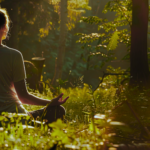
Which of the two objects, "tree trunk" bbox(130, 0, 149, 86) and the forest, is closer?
the forest

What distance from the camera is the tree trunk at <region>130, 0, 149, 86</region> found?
192 inches

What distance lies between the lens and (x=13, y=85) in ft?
7.88

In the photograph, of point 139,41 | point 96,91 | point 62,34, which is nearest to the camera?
point 139,41

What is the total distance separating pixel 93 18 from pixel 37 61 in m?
2.95

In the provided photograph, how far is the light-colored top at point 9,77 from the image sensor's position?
2.26 m

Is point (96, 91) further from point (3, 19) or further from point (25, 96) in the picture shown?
point (3, 19)

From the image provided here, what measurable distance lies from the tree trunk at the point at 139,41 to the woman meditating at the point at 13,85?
9.95 ft

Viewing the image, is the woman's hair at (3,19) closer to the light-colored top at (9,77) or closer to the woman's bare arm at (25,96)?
the light-colored top at (9,77)

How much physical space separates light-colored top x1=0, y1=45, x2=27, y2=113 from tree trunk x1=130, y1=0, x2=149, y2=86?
327 centimetres

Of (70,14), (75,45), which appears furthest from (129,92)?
(75,45)

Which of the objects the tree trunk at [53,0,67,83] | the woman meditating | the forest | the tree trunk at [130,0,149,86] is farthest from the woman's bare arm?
the tree trunk at [53,0,67,83]

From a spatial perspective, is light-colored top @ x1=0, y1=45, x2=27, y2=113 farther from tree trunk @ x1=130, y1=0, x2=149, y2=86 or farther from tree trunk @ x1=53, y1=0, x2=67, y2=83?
tree trunk @ x1=53, y1=0, x2=67, y2=83

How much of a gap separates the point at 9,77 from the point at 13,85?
124 millimetres

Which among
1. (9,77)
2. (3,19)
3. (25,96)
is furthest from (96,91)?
(3,19)
